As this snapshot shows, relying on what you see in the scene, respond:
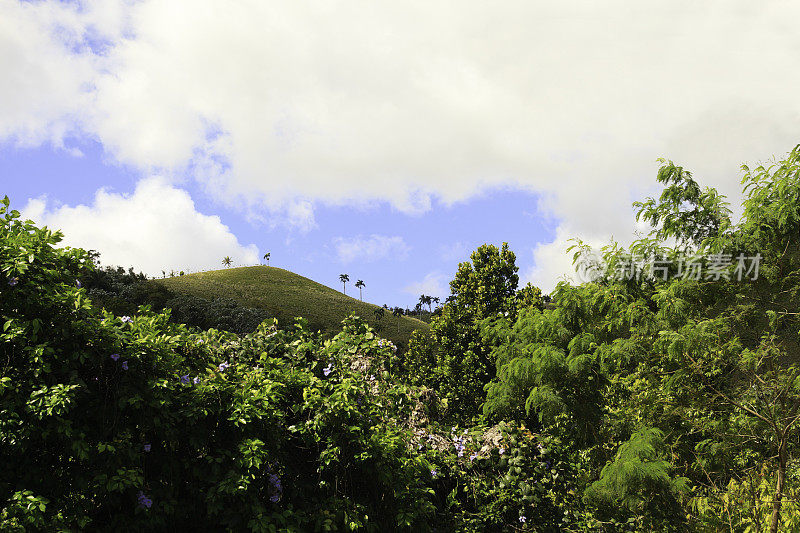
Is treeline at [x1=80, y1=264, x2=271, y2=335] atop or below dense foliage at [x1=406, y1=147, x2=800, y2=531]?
atop

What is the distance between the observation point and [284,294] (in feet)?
272

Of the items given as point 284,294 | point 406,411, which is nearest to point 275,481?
point 406,411

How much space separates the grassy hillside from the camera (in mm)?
69875

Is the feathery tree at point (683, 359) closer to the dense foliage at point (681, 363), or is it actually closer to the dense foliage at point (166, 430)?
the dense foliage at point (681, 363)

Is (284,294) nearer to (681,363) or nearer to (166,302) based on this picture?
(166,302)

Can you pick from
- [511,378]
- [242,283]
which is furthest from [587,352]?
[242,283]

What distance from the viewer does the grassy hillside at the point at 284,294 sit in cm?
6988

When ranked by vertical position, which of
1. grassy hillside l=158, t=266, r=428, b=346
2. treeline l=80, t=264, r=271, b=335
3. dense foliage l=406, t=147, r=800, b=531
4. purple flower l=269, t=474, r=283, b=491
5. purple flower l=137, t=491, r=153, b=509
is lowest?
purple flower l=137, t=491, r=153, b=509

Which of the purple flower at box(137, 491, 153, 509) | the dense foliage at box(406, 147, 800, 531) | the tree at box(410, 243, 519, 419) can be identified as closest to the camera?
the purple flower at box(137, 491, 153, 509)

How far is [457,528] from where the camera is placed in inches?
241

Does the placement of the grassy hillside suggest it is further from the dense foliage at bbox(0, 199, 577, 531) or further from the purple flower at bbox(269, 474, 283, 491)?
the purple flower at bbox(269, 474, 283, 491)

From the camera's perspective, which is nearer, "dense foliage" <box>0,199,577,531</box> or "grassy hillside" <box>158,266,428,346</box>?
"dense foliage" <box>0,199,577,531</box>

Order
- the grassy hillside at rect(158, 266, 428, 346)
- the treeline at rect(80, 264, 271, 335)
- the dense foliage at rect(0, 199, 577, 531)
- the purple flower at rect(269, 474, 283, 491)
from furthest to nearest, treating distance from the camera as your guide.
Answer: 1. the grassy hillside at rect(158, 266, 428, 346)
2. the treeline at rect(80, 264, 271, 335)
3. the purple flower at rect(269, 474, 283, 491)
4. the dense foliage at rect(0, 199, 577, 531)

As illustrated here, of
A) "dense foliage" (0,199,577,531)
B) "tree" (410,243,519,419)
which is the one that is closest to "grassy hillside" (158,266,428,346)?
"tree" (410,243,519,419)
